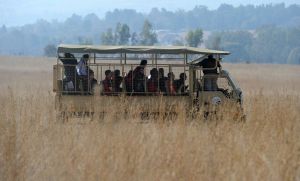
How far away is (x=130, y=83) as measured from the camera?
50.5 ft

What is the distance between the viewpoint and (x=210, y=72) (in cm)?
1593

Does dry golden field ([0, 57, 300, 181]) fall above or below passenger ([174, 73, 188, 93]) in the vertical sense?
below

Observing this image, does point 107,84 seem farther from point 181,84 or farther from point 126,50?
point 181,84

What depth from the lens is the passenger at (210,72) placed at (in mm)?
15602

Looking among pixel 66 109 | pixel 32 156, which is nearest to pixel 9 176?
pixel 32 156

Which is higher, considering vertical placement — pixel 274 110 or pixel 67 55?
pixel 67 55

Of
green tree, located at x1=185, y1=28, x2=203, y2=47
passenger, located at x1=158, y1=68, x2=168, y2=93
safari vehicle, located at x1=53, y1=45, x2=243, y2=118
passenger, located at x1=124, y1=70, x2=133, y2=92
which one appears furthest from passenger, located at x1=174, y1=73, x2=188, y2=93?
green tree, located at x1=185, y1=28, x2=203, y2=47

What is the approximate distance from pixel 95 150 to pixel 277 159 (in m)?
2.22

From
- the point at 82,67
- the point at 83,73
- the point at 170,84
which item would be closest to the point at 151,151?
the point at 170,84

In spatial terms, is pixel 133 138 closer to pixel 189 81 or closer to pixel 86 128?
pixel 86 128

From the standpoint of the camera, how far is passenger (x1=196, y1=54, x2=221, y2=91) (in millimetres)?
15602

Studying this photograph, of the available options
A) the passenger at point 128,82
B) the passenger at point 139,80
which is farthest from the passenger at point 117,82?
the passenger at point 139,80

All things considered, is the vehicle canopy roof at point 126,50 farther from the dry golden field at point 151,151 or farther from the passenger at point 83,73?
the dry golden field at point 151,151

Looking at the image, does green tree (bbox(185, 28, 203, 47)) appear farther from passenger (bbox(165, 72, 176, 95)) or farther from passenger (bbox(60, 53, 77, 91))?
passenger (bbox(165, 72, 176, 95))
